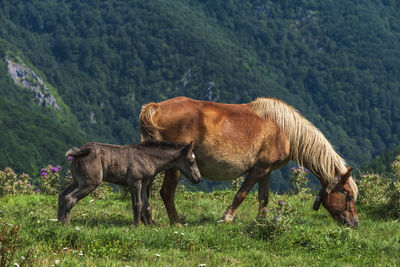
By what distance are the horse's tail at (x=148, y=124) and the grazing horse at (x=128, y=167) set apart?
0.42 m

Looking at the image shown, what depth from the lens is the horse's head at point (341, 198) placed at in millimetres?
11742

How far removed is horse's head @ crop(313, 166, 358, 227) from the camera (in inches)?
462

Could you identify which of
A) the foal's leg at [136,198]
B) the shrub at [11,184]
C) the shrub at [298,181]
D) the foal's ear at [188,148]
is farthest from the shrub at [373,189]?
the shrub at [11,184]

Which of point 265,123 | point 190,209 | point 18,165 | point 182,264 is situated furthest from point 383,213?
point 18,165

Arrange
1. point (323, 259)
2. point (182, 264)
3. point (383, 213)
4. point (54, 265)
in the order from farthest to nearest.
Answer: point (383, 213)
point (323, 259)
point (182, 264)
point (54, 265)

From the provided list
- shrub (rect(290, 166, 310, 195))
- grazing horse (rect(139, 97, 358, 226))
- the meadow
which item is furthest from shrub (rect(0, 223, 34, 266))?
shrub (rect(290, 166, 310, 195))

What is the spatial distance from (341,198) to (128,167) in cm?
472

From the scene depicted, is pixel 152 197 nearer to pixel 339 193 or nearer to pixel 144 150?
pixel 144 150

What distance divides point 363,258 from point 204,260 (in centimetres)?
252

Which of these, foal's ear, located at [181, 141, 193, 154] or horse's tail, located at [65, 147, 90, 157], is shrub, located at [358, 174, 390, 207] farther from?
horse's tail, located at [65, 147, 90, 157]

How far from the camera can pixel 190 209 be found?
13.1 m

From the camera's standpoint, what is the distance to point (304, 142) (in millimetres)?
12078

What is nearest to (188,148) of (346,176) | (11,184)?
(346,176)

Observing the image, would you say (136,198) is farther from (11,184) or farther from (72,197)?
(11,184)
